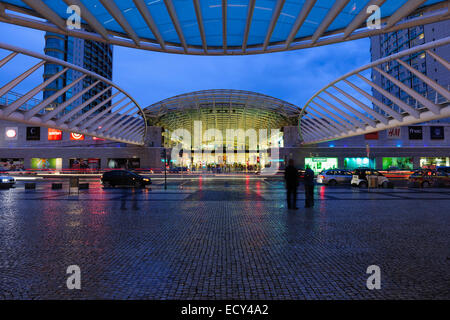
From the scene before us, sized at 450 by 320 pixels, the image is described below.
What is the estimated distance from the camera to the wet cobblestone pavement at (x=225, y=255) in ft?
10.9

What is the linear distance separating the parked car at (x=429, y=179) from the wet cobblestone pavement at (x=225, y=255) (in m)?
13.6

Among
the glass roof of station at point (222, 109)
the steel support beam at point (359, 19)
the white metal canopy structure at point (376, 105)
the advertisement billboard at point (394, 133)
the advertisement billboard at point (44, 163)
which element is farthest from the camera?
Result: the advertisement billboard at point (44, 163)

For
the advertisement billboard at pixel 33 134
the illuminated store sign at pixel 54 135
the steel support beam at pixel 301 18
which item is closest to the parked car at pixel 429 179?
the steel support beam at pixel 301 18

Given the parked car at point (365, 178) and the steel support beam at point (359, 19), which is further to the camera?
the parked car at point (365, 178)

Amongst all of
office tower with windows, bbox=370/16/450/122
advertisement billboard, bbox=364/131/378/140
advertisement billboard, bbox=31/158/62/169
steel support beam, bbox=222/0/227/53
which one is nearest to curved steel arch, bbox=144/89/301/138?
advertisement billboard, bbox=364/131/378/140

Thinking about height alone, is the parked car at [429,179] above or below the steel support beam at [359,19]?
below

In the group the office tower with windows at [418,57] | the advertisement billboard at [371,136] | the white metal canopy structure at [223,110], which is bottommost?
the advertisement billboard at [371,136]

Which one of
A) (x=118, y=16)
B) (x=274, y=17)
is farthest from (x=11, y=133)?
(x=274, y=17)

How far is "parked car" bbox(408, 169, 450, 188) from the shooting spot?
19.5m

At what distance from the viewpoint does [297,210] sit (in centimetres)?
953

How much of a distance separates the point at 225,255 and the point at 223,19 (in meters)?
10.5

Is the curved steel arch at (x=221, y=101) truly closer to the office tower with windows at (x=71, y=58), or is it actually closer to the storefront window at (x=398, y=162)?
the storefront window at (x=398, y=162)

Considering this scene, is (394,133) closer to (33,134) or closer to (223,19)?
(223,19)

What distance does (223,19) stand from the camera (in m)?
11.2
